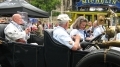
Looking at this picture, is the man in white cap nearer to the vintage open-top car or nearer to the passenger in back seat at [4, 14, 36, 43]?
the vintage open-top car

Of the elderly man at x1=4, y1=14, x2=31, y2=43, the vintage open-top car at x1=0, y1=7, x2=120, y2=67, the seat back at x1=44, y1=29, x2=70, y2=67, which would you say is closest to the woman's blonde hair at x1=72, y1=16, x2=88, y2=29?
the vintage open-top car at x1=0, y1=7, x2=120, y2=67

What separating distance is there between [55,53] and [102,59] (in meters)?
1.06

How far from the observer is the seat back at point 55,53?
5023 millimetres

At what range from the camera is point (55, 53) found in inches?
202

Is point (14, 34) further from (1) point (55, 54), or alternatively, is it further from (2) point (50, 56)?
(1) point (55, 54)

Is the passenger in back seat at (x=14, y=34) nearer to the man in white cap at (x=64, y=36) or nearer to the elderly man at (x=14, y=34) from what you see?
the elderly man at (x=14, y=34)

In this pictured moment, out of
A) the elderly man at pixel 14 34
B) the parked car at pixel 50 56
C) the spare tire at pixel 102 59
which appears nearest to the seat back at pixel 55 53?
the parked car at pixel 50 56

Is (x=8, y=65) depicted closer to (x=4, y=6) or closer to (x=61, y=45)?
(x=61, y=45)

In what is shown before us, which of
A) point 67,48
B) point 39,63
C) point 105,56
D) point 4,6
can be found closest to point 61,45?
point 67,48

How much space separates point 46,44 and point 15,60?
2.60 ft

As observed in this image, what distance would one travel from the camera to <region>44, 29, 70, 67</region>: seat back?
5023 millimetres

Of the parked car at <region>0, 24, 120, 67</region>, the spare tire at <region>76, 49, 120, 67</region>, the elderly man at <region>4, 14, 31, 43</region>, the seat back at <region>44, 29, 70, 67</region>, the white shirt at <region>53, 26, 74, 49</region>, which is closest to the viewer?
the spare tire at <region>76, 49, 120, 67</region>

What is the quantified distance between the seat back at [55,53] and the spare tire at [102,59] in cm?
61

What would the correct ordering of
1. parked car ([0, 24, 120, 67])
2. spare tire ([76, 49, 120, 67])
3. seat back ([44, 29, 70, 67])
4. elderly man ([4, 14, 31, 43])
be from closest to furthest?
spare tire ([76, 49, 120, 67])
parked car ([0, 24, 120, 67])
seat back ([44, 29, 70, 67])
elderly man ([4, 14, 31, 43])
